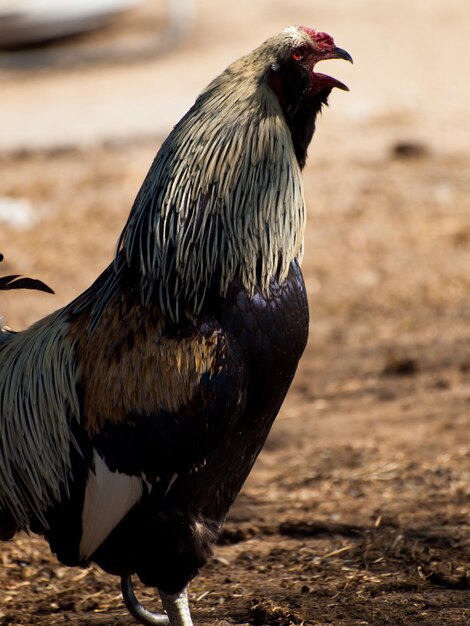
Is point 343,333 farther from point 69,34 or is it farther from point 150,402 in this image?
point 69,34

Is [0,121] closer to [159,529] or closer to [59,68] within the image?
[59,68]

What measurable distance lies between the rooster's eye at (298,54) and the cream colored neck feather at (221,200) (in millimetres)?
150

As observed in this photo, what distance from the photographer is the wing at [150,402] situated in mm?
3654

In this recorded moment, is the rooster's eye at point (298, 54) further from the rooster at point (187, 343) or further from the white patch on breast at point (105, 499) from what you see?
the white patch on breast at point (105, 499)

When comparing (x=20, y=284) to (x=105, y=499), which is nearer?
(x=105, y=499)

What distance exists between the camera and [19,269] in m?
8.75

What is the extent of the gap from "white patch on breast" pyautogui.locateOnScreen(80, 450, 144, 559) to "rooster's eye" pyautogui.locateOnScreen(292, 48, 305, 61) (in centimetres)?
156

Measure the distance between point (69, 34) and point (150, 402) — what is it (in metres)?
14.4

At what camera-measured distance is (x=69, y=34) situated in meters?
17.1

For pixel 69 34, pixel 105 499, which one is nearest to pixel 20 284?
pixel 105 499

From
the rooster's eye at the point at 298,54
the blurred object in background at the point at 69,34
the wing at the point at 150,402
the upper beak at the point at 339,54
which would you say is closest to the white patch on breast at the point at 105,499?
the wing at the point at 150,402

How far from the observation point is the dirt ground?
461 centimetres

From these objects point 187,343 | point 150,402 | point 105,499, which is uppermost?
point 187,343

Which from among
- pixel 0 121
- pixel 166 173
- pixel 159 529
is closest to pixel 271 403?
pixel 159 529
